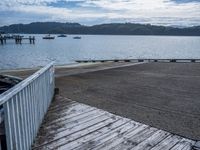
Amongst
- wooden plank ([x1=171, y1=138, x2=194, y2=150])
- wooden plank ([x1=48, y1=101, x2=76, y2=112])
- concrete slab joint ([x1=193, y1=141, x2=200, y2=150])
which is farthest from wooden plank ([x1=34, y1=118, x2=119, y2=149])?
concrete slab joint ([x1=193, y1=141, x2=200, y2=150])

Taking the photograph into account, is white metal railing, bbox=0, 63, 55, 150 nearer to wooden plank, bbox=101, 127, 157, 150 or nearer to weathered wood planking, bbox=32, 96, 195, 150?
weathered wood planking, bbox=32, 96, 195, 150

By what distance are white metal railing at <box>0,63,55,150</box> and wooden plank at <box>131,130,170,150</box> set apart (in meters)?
1.86

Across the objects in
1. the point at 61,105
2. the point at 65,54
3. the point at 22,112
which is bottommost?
the point at 65,54

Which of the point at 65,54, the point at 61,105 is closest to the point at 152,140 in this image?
the point at 61,105

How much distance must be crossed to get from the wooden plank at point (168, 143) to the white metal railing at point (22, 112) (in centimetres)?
Result: 220

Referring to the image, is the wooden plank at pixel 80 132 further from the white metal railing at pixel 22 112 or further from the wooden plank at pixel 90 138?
the white metal railing at pixel 22 112

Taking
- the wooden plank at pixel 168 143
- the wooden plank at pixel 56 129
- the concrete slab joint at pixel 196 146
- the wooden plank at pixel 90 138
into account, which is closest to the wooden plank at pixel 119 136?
the wooden plank at pixel 90 138

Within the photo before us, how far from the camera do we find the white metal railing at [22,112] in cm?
376

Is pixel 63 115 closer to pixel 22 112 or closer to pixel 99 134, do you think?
pixel 99 134

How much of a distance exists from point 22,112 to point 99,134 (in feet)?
5.69

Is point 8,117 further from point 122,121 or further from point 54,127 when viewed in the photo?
point 122,121

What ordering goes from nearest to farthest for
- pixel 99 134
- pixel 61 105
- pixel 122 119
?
pixel 99 134 → pixel 122 119 → pixel 61 105

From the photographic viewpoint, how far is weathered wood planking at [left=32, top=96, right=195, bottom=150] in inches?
200

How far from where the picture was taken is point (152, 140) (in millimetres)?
A: 5352
